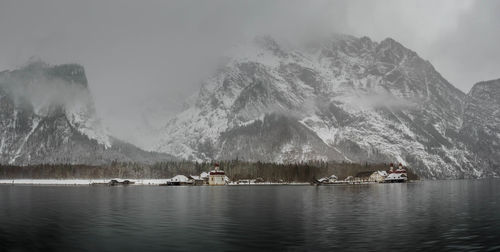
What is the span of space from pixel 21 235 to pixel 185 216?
99.6ft

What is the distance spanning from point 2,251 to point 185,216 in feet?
127

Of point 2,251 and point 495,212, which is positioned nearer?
point 2,251

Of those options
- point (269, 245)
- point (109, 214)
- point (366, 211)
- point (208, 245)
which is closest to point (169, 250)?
point (208, 245)

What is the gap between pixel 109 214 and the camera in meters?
91.8

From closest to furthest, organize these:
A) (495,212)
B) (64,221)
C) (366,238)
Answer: (366,238), (64,221), (495,212)

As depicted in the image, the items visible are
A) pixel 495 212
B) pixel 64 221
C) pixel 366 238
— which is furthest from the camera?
pixel 495 212

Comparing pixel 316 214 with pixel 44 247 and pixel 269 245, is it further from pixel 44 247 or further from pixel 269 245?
pixel 44 247

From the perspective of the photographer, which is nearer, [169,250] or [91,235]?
[169,250]

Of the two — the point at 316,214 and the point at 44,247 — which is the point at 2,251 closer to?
the point at 44,247

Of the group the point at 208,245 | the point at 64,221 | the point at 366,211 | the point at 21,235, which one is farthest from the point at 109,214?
the point at 366,211

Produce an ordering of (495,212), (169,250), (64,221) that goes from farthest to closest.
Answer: (495,212)
(64,221)
(169,250)

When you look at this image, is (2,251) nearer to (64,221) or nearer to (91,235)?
(91,235)

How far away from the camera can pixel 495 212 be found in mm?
93500

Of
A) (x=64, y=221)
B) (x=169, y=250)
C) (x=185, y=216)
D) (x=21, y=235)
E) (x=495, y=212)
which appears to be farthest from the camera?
(x=495, y=212)
